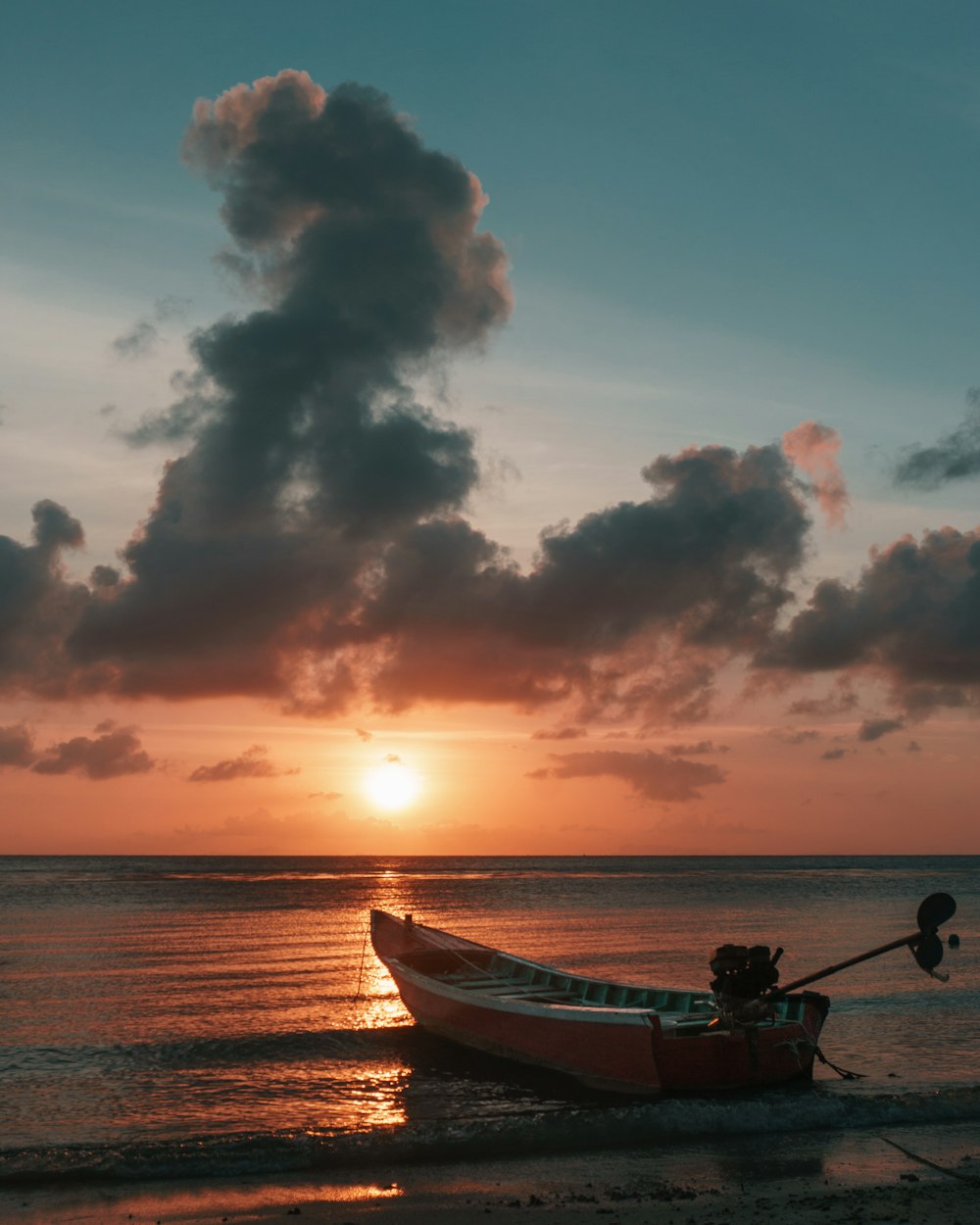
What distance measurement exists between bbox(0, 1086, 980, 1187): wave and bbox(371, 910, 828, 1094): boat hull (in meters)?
0.45

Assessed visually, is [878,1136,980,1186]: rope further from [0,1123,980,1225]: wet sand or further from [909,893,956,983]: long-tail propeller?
[909,893,956,983]: long-tail propeller

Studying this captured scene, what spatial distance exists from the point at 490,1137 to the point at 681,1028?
4.30m

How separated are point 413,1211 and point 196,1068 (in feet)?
35.2

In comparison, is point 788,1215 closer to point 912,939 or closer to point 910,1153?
point 910,1153

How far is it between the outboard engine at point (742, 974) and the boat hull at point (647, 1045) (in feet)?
1.91

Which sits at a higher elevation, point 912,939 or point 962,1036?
point 912,939

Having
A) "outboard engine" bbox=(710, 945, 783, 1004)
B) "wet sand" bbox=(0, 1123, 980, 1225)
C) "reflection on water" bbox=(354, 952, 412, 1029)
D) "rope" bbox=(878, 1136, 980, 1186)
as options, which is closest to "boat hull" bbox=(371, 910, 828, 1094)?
"outboard engine" bbox=(710, 945, 783, 1004)

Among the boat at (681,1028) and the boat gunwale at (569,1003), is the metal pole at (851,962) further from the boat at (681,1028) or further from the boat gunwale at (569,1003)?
the boat gunwale at (569,1003)

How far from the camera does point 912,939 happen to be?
1700cm

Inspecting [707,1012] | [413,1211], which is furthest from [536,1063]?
[413,1211]

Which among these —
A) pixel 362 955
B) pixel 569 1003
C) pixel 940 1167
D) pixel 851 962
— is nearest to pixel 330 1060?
pixel 569 1003

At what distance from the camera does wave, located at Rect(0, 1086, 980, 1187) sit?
15.1 metres

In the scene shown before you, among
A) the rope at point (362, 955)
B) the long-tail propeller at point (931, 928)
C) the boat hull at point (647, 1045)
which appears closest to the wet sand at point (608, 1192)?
the boat hull at point (647, 1045)

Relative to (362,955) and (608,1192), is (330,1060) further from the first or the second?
(362,955)
